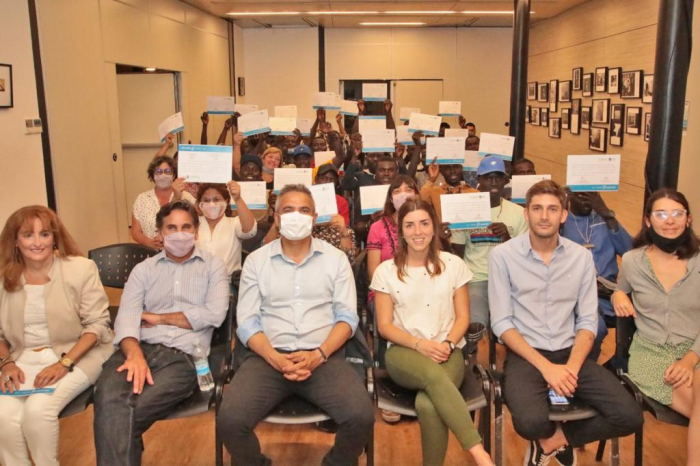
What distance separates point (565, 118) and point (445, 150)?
743cm

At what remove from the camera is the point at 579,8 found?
38.3ft

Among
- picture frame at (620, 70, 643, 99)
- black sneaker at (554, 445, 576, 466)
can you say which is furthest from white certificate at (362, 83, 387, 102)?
black sneaker at (554, 445, 576, 466)

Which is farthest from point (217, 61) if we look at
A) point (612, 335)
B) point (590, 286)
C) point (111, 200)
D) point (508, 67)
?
point (590, 286)

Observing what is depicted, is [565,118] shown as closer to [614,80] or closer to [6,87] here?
[614,80]

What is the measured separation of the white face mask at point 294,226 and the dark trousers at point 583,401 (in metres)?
1.26

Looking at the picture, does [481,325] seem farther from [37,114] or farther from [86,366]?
[37,114]


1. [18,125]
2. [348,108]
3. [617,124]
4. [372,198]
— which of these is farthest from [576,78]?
[18,125]

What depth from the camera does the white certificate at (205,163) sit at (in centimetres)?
421

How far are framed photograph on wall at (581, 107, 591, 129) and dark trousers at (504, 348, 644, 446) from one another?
8895mm

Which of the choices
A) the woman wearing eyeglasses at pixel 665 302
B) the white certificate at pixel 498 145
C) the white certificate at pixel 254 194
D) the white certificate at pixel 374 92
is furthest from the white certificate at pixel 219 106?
the woman wearing eyeglasses at pixel 665 302

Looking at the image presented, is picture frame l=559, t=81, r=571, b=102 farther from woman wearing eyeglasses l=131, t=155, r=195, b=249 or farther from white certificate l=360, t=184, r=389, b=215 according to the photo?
woman wearing eyeglasses l=131, t=155, r=195, b=249

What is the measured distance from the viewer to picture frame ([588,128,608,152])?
10258 mm

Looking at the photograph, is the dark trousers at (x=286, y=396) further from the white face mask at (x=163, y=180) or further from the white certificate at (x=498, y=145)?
the white certificate at (x=498, y=145)

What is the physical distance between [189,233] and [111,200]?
5056 mm
